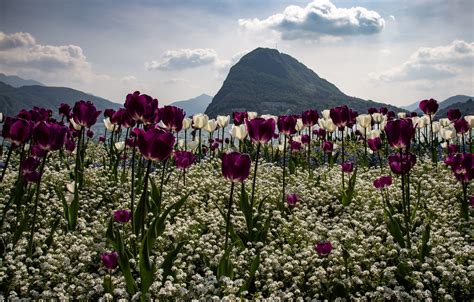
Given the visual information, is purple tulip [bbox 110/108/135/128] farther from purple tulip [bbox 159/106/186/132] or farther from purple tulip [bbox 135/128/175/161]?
purple tulip [bbox 135/128/175/161]

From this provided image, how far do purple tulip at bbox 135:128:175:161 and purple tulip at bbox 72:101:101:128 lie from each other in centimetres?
247

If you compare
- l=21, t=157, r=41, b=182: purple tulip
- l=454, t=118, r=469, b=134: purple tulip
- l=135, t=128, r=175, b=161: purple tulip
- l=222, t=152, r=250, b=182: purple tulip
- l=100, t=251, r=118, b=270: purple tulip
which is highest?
l=454, t=118, r=469, b=134: purple tulip

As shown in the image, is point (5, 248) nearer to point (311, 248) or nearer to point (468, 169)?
point (311, 248)

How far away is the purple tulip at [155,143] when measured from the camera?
4.31m

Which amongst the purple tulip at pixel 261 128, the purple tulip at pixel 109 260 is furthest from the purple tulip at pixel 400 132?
the purple tulip at pixel 109 260

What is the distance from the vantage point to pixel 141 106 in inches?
207

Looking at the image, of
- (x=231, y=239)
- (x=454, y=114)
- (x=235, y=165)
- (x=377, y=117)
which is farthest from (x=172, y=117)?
(x=377, y=117)

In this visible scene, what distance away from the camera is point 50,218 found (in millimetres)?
6852

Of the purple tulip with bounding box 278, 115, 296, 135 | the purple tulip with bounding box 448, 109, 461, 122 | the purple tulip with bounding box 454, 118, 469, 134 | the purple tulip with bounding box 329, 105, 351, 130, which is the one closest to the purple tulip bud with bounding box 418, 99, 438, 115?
the purple tulip with bounding box 454, 118, 469, 134

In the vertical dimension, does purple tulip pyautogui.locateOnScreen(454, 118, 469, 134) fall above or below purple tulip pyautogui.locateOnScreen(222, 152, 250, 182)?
above

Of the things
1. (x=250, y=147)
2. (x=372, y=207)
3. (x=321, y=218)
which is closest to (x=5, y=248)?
(x=321, y=218)

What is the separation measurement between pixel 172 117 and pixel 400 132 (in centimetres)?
324

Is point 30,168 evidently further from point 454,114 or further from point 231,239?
point 454,114

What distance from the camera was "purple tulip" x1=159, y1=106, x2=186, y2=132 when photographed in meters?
6.19
